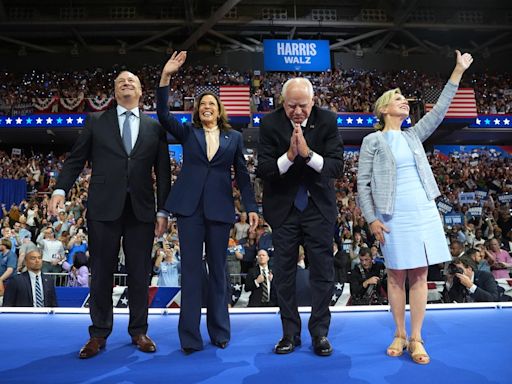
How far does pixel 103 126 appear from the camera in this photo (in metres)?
2.91

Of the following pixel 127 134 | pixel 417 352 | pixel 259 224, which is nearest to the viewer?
pixel 417 352

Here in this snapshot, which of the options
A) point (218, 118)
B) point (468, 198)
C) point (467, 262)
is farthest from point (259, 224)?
point (468, 198)

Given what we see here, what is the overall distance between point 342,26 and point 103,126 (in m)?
19.1

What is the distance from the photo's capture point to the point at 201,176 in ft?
9.49

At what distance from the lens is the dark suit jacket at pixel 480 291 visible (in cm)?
467

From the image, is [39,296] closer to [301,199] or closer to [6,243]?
[6,243]

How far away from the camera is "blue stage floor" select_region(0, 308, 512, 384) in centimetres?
221

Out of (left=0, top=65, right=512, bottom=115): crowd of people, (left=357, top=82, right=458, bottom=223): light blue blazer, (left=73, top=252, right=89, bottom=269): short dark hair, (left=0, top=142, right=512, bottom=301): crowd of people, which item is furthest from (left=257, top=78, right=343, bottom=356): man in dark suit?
(left=0, top=65, right=512, bottom=115): crowd of people

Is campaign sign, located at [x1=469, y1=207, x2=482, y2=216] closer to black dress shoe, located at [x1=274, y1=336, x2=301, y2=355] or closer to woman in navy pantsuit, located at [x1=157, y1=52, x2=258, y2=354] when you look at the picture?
woman in navy pantsuit, located at [x1=157, y1=52, x2=258, y2=354]

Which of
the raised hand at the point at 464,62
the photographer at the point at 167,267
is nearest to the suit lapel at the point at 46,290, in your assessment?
the photographer at the point at 167,267

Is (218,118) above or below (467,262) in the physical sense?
above

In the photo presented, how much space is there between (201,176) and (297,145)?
70 cm

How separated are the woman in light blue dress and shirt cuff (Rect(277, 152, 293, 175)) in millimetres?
472

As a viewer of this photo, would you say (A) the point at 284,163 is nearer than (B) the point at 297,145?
No
